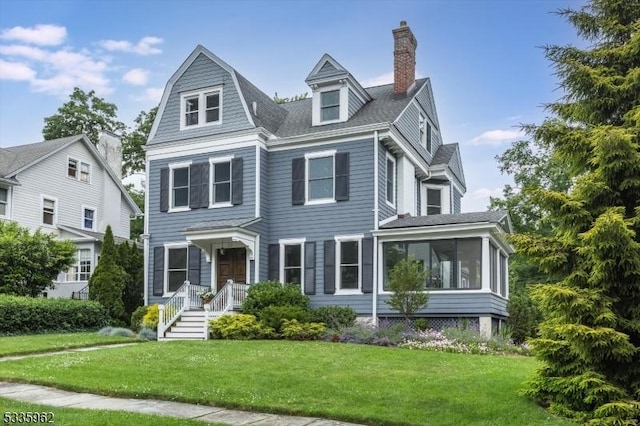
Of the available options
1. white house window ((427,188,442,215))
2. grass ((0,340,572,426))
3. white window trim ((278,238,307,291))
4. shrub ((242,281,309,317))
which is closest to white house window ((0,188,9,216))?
white window trim ((278,238,307,291))

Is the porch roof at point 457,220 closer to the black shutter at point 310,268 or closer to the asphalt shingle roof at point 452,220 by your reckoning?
the asphalt shingle roof at point 452,220

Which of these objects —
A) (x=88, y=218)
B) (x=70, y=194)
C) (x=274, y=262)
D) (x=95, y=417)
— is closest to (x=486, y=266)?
(x=274, y=262)

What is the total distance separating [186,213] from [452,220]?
9.14 m

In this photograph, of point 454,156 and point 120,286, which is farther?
point 454,156

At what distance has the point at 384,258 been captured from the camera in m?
18.9

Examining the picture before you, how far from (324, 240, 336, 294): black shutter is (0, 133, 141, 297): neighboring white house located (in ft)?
45.9

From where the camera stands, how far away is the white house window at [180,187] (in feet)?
70.6

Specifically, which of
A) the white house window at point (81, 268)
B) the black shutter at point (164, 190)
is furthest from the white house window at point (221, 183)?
the white house window at point (81, 268)

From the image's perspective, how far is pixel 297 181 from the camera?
798 inches

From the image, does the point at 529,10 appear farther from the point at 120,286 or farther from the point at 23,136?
the point at 23,136

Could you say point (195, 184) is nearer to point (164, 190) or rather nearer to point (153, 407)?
point (164, 190)

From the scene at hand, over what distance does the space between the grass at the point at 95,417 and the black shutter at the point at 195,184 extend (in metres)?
13.5

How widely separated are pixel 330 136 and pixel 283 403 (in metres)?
12.5

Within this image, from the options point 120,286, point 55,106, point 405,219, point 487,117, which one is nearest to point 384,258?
point 405,219
